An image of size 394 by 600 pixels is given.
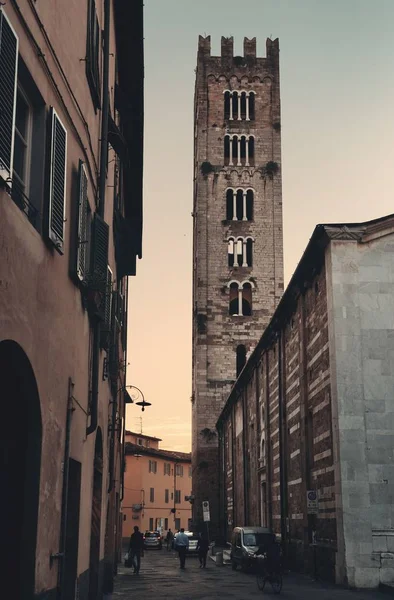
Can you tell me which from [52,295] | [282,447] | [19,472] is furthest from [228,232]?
[19,472]

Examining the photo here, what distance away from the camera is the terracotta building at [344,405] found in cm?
1870

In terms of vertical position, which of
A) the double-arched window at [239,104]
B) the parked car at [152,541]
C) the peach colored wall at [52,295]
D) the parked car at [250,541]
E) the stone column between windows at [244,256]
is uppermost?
the double-arched window at [239,104]

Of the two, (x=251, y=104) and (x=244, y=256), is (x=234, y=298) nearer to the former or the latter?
(x=244, y=256)

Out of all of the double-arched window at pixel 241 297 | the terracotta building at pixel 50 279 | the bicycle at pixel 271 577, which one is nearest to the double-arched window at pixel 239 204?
the double-arched window at pixel 241 297

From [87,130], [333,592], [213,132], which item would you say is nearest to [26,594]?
[87,130]

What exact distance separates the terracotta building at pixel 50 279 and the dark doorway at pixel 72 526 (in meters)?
0.02

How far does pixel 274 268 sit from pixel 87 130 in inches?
1921

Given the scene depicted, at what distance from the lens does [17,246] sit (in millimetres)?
6266

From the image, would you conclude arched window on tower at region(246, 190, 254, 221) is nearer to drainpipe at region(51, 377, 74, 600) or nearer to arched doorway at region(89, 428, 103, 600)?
Answer: arched doorway at region(89, 428, 103, 600)

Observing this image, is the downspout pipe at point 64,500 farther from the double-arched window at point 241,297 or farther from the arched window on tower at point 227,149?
the arched window on tower at point 227,149

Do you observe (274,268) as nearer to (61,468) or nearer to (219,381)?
(219,381)

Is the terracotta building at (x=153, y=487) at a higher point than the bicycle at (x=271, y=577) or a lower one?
higher

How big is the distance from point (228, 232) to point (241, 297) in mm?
4909

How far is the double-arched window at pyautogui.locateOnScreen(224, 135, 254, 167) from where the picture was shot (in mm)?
60094
